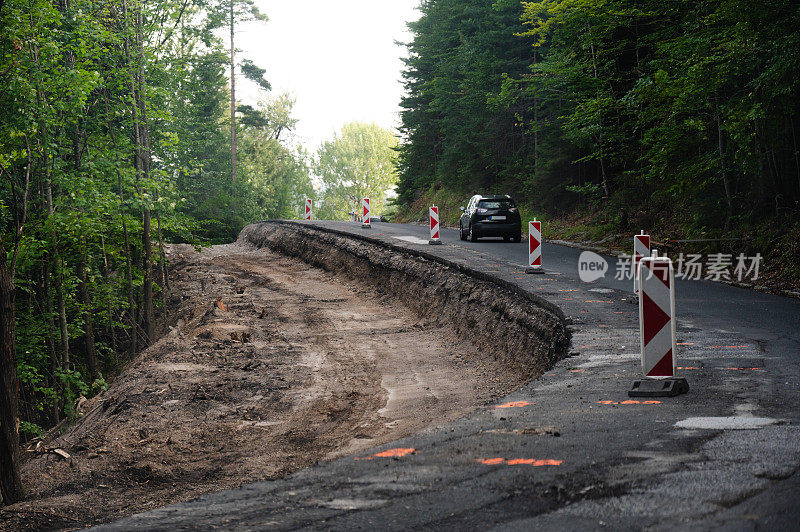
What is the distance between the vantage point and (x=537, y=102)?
34.5 metres

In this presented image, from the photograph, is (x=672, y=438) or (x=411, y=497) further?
(x=672, y=438)

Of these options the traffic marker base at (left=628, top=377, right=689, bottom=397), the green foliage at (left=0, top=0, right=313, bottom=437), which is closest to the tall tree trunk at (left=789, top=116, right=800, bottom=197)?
the traffic marker base at (left=628, top=377, right=689, bottom=397)

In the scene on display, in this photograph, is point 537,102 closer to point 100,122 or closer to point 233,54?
point 100,122

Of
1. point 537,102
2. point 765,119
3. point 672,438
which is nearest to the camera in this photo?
point 672,438

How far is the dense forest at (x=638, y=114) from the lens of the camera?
14.8 metres

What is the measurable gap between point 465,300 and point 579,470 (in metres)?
10.6

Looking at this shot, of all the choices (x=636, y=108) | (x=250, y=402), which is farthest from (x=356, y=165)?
(x=250, y=402)

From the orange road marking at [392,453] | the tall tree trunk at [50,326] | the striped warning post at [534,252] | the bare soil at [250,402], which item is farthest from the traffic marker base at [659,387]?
the tall tree trunk at [50,326]

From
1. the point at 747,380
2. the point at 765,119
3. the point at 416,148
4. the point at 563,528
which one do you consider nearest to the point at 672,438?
the point at 563,528

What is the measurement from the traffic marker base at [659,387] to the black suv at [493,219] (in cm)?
1834

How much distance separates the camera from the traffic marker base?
624 centimetres

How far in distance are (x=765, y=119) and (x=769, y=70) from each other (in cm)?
202

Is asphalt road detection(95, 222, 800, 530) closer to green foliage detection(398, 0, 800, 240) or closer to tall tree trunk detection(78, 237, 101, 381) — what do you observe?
green foliage detection(398, 0, 800, 240)

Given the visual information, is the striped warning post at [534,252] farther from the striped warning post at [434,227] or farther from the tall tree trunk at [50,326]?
the tall tree trunk at [50,326]
